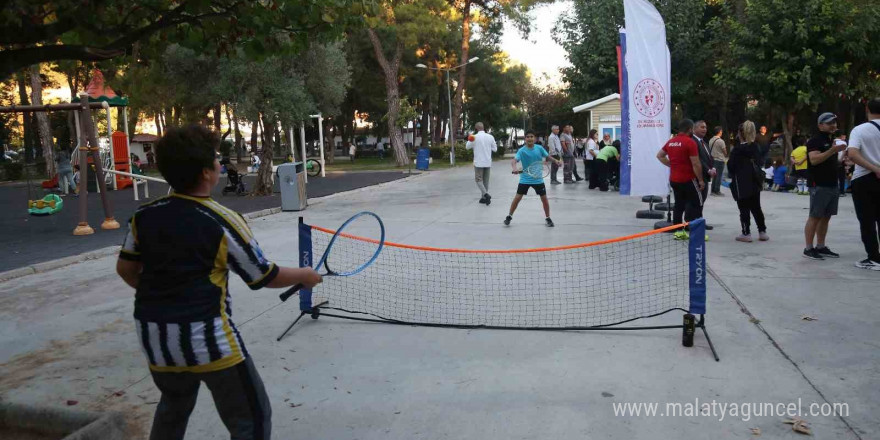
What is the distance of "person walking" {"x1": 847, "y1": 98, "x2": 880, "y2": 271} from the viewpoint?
714 centimetres

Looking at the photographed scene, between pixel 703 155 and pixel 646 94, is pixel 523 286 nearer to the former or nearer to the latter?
pixel 703 155

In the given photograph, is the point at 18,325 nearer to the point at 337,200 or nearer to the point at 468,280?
the point at 468,280

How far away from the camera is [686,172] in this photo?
9242 mm

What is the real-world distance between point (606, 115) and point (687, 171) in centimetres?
1528

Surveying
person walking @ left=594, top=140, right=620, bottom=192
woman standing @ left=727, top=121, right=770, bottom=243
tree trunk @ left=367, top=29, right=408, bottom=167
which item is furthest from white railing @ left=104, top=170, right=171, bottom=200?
tree trunk @ left=367, top=29, right=408, bottom=167

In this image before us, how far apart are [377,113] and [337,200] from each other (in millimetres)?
36955

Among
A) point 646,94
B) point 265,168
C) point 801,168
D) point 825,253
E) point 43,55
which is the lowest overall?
point 825,253

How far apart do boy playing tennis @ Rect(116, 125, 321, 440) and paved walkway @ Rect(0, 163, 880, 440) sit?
3.65 feet

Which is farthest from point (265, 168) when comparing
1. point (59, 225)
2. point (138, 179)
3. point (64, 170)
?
point (64, 170)

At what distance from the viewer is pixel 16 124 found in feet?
162

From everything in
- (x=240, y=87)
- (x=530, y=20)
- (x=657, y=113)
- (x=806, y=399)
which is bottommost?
(x=806, y=399)

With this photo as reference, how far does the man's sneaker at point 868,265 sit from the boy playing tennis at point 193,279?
7397 mm

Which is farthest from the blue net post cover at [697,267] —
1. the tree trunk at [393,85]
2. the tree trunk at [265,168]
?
the tree trunk at [393,85]

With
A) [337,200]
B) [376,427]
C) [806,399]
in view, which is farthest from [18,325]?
[337,200]
